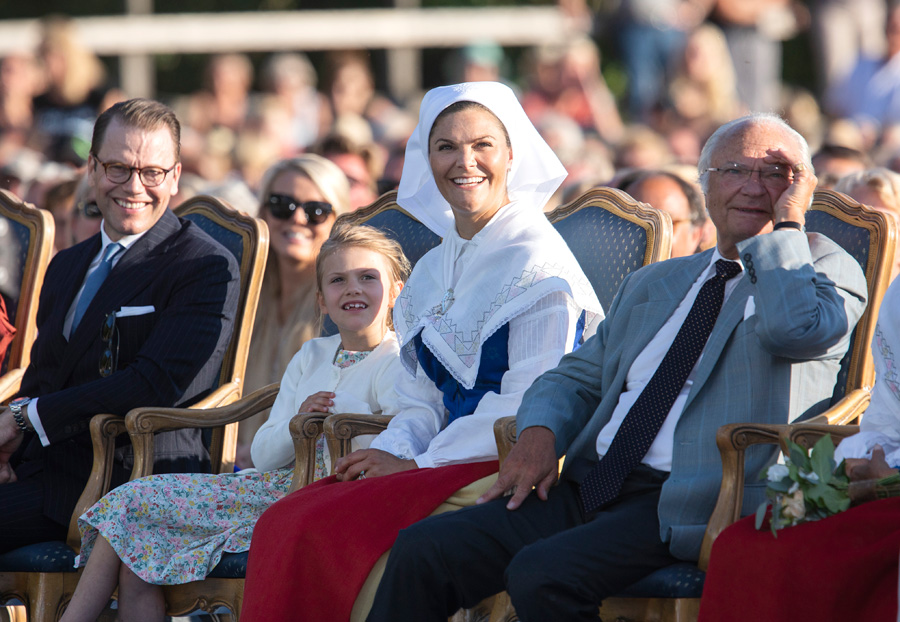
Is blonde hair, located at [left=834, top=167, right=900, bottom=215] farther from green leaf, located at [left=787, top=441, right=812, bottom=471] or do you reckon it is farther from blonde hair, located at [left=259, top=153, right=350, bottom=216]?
green leaf, located at [left=787, top=441, right=812, bottom=471]

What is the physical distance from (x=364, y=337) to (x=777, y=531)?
1780 millimetres

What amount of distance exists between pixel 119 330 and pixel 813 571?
2.47 meters

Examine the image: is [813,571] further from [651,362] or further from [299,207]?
[299,207]

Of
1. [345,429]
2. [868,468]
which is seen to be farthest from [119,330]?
[868,468]

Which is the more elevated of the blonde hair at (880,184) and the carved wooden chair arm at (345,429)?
the blonde hair at (880,184)

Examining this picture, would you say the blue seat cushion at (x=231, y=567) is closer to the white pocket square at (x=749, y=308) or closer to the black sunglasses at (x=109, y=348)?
the black sunglasses at (x=109, y=348)

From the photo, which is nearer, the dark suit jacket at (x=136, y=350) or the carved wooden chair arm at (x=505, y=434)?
the carved wooden chair arm at (x=505, y=434)

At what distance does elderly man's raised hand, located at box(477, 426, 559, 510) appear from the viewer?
10.6ft

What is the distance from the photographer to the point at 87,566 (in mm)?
3660

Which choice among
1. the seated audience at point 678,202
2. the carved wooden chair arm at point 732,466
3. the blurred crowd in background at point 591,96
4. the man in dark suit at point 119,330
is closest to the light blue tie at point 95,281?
the man in dark suit at point 119,330

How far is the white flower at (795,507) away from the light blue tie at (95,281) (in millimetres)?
2520

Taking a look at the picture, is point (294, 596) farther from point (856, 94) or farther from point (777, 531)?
point (856, 94)

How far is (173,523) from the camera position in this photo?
3.70 meters

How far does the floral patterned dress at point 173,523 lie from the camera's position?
11.8 feet
